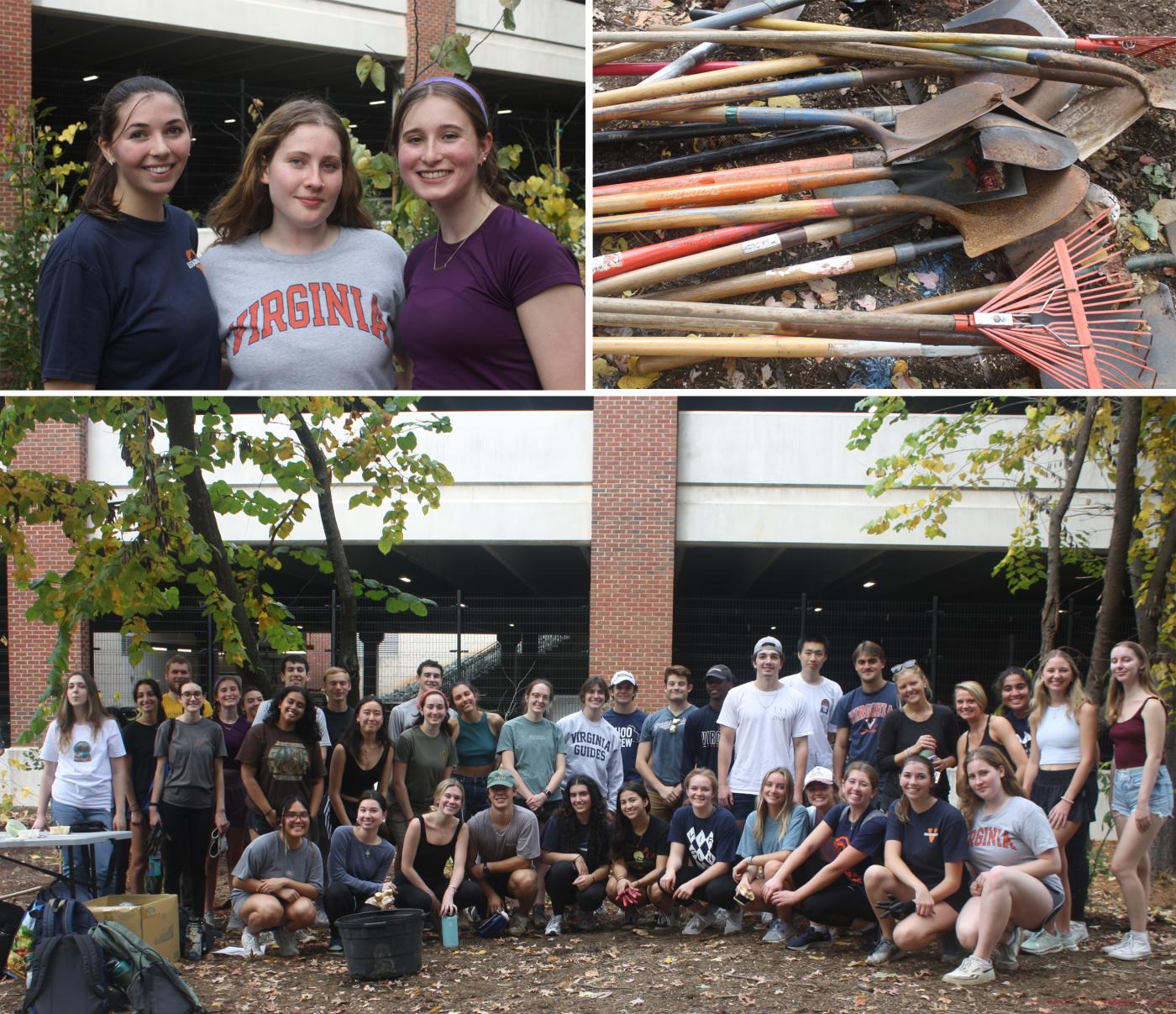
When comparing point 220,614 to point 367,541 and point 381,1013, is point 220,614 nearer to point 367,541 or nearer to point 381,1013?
point 381,1013

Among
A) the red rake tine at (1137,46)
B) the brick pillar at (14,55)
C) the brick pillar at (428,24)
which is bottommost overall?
the red rake tine at (1137,46)

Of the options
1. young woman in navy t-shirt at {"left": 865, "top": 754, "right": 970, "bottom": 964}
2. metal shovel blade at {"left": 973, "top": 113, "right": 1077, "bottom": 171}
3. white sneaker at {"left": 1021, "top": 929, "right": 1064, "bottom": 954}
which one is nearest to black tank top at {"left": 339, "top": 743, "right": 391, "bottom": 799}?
young woman in navy t-shirt at {"left": 865, "top": 754, "right": 970, "bottom": 964}

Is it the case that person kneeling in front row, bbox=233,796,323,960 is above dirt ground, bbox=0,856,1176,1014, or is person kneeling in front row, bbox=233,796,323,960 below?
above

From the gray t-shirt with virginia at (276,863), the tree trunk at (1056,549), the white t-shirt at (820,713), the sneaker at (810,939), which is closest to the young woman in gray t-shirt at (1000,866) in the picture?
the sneaker at (810,939)

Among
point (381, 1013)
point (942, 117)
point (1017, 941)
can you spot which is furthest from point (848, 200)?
point (381, 1013)

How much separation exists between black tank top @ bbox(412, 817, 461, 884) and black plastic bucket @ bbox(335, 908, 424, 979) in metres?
0.49

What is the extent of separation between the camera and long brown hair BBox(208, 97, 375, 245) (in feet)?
9.08

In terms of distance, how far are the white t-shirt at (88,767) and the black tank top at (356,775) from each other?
103 cm

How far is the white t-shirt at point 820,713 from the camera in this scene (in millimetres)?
6133

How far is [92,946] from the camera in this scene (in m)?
4.80

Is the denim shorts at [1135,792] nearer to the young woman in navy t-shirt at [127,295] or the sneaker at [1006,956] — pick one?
the sneaker at [1006,956]

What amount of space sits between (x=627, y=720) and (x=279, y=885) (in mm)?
2037

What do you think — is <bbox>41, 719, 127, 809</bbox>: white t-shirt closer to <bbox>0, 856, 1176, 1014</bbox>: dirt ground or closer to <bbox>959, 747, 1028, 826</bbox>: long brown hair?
<bbox>0, 856, 1176, 1014</bbox>: dirt ground

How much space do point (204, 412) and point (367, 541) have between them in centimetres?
567
